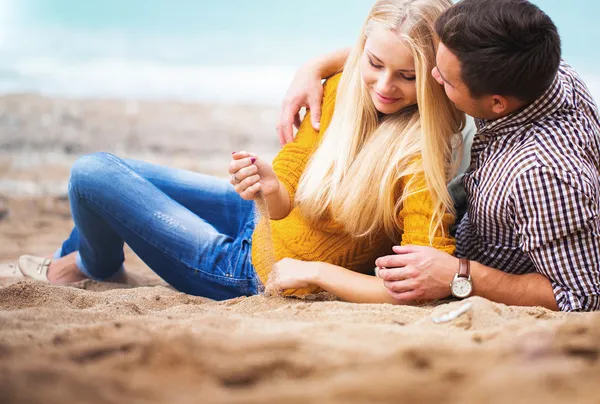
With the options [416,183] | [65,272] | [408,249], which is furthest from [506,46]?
[65,272]

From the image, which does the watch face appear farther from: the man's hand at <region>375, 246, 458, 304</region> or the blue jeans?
Result: the blue jeans

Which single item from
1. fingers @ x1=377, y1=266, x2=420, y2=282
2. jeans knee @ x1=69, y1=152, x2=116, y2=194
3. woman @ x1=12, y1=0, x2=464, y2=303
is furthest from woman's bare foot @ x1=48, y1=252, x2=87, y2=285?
fingers @ x1=377, y1=266, x2=420, y2=282

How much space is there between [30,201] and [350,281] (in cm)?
351

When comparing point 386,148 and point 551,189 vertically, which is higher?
point 386,148

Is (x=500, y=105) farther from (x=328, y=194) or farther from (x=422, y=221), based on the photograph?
(x=328, y=194)

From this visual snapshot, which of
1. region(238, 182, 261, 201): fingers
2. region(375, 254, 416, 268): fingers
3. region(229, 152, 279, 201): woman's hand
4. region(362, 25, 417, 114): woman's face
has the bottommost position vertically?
region(375, 254, 416, 268): fingers

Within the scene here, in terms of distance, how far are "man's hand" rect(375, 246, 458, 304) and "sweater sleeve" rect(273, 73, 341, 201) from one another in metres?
0.52

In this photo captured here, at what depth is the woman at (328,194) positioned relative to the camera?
2.11m

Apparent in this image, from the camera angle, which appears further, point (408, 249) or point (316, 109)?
point (316, 109)

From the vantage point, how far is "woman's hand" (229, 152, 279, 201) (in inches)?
85.1

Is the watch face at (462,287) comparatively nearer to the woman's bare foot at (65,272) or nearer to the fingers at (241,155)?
the fingers at (241,155)

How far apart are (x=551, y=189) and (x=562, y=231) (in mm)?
126

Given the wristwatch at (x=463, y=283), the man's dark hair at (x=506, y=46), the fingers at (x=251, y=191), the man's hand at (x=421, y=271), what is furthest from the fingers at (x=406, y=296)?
the man's dark hair at (x=506, y=46)

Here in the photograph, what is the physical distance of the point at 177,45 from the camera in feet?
53.3
